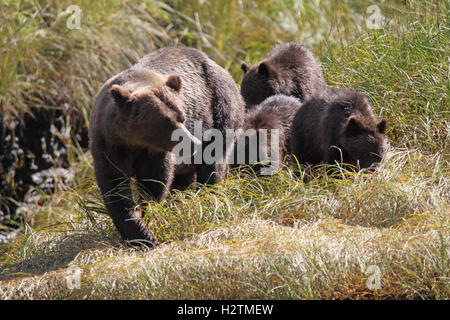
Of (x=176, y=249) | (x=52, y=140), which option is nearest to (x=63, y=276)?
(x=176, y=249)

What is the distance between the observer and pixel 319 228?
17.4 ft

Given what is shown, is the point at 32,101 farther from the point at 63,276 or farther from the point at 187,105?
the point at 63,276

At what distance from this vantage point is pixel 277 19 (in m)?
11.1

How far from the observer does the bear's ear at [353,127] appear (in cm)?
602

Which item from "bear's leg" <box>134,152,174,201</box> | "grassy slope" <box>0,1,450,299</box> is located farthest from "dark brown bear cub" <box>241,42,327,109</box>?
"bear's leg" <box>134,152,174,201</box>

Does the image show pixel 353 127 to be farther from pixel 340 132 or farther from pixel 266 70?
pixel 266 70

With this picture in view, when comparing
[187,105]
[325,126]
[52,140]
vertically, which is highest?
[187,105]

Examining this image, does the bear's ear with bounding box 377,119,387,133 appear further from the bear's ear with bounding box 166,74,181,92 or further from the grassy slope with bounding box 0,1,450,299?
the bear's ear with bounding box 166,74,181,92

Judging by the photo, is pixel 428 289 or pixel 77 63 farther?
pixel 77 63

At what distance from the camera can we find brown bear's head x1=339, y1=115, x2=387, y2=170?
20.0ft

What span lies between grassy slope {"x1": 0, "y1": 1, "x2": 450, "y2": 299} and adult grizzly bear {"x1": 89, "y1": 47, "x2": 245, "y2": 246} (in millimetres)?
258

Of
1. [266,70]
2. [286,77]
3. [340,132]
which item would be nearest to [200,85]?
[340,132]
